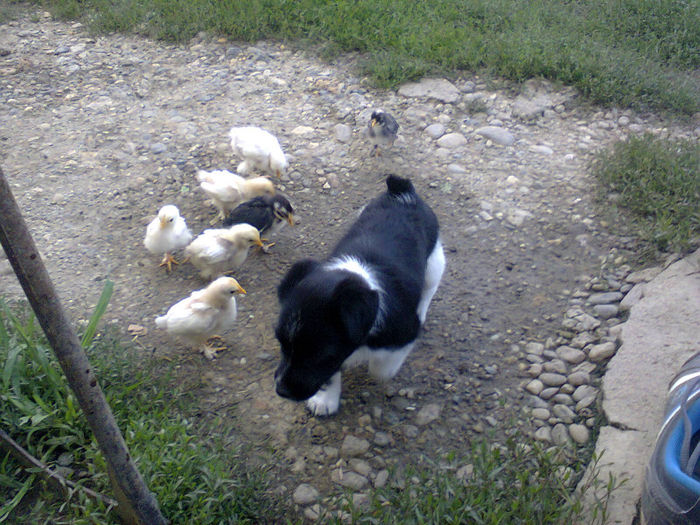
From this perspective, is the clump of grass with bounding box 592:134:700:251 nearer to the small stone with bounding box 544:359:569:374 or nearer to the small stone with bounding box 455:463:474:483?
the small stone with bounding box 544:359:569:374

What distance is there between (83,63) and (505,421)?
647cm

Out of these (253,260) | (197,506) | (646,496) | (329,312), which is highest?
(329,312)

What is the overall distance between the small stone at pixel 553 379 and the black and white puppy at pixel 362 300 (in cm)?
86

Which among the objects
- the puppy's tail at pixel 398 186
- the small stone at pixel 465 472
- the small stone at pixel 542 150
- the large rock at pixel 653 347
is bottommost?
the small stone at pixel 465 472

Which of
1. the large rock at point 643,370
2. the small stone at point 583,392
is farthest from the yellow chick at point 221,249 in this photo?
the large rock at point 643,370

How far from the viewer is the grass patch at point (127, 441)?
274cm

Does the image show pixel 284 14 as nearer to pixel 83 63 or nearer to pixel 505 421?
pixel 83 63

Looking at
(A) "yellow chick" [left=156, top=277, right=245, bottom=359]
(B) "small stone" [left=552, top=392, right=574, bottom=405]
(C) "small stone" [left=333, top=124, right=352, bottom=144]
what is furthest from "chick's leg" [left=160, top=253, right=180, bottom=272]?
(B) "small stone" [left=552, top=392, right=574, bottom=405]

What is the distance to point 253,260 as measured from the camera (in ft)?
15.8

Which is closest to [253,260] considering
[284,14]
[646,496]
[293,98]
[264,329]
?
[264,329]

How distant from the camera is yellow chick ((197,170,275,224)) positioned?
4906 millimetres

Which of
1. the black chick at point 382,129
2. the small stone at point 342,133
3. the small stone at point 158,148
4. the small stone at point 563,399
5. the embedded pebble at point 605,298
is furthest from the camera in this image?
the small stone at point 342,133

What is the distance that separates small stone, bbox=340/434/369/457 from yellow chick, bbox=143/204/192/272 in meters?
1.98

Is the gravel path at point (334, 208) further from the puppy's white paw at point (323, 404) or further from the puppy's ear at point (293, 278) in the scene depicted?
the puppy's ear at point (293, 278)
